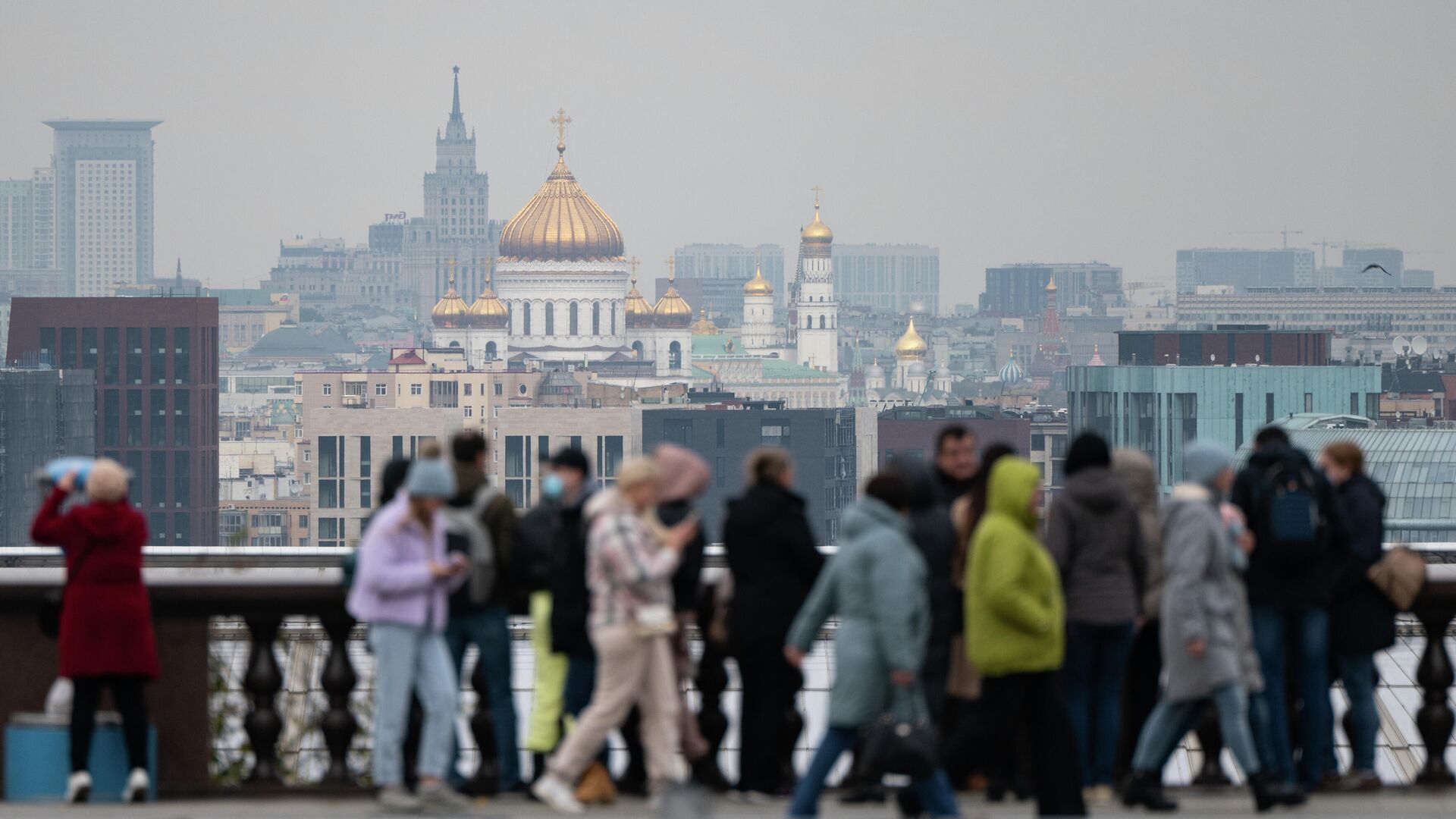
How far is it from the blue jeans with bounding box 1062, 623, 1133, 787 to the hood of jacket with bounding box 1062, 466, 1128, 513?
34 cm

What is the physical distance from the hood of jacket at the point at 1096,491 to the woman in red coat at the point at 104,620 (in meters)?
2.63

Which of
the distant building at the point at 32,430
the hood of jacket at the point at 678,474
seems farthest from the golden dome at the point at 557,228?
the hood of jacket at the point at 678,474

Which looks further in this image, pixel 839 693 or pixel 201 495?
pixel 201 495

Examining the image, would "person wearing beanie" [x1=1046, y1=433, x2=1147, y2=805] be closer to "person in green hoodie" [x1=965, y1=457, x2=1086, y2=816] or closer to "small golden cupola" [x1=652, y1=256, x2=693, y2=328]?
"person in green hoodie" [x1=965, y1=457, x2=1086, y2=816]

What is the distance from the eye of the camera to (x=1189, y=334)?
9950 centimetres

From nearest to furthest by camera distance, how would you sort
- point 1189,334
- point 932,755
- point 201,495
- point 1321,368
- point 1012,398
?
point 932,755
point 1321,368
point 1189,334
point 201,495
point 1012,398

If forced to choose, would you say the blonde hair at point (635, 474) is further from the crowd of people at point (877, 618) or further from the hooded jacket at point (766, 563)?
the hooded jacket at point (766, 563)

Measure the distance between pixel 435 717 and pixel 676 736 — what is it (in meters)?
0.67

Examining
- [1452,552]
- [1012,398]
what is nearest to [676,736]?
[1452,552]

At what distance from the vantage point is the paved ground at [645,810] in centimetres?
707

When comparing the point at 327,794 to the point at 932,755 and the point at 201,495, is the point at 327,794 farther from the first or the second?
the point at 201,495

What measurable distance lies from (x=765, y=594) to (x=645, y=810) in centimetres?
69

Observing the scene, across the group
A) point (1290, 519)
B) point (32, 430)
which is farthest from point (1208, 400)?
point (1290, 519)

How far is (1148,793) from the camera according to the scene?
23.7 ft
